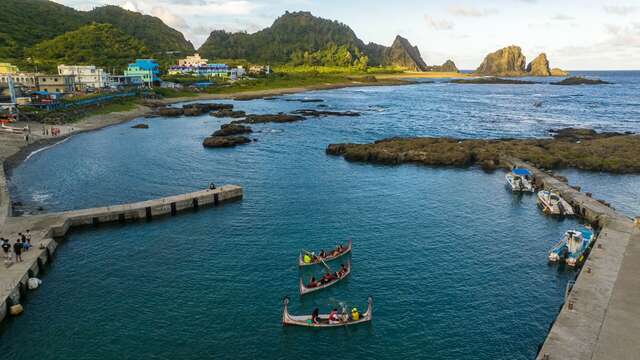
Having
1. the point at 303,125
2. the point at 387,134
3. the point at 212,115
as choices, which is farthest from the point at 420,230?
the point at 212,115

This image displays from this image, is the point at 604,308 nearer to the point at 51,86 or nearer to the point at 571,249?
the point at 571,249

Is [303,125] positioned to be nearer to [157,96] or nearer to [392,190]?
[392,190]

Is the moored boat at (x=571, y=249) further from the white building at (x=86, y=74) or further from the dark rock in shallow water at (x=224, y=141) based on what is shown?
the white building at (x=86, y=74)

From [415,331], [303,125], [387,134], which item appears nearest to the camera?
[415,331]

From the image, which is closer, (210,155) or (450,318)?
(450,318)

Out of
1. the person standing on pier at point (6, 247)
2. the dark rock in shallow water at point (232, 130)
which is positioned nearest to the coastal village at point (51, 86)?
the dark rock in shallow water at point (232, 130)

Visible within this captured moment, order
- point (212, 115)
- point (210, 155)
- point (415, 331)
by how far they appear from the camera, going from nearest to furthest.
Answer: point (415, 331) → point (210, 155) → point (212, 115)
